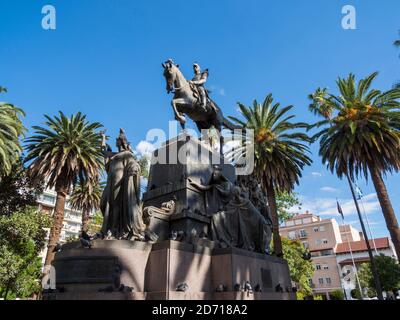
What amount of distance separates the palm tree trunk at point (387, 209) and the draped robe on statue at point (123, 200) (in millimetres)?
18165

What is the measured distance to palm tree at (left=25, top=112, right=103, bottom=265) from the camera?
943 inches

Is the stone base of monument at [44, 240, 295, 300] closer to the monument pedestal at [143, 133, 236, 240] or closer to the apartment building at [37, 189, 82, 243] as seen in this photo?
the monument pedestal at [143, 133, 236, 240]

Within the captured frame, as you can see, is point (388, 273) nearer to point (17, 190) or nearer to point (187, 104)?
point (187, 104)

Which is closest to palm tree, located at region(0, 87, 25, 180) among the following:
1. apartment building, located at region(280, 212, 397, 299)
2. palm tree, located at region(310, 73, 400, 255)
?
palm tree, located at region(310, 73, 400, 255)

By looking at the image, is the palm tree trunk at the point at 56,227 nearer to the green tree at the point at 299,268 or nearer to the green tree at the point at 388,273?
the green tree at the point at 299,268

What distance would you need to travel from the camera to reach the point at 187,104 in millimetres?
10609

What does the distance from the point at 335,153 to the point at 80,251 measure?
72.0 feet

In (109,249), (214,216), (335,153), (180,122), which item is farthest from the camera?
(335,153)

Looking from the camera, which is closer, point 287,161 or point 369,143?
point 369,143
